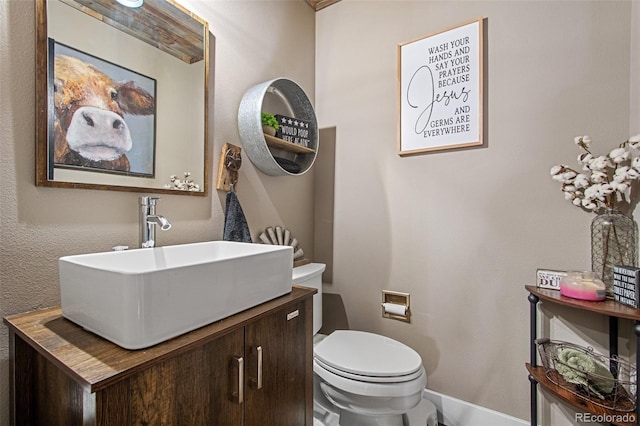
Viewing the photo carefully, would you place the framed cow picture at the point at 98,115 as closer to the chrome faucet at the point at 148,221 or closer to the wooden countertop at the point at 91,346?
the chrome faucet at the point at 148,221

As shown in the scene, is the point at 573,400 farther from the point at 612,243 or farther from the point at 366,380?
the point at 366,380

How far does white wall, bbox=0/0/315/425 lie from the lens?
806 mm

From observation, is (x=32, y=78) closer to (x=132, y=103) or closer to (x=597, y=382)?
(x=132, y=103)

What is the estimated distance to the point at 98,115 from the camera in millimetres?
978

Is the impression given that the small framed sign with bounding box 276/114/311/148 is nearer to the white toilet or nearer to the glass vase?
the white toilet

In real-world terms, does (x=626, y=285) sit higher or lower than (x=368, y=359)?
higher

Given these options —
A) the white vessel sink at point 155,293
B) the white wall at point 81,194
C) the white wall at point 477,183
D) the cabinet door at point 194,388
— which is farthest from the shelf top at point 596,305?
the white wall at point 81,194

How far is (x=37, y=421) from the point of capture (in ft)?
2.39

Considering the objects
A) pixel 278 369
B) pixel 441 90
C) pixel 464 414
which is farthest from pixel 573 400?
pixel 441 90

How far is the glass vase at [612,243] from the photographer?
1.17 meters

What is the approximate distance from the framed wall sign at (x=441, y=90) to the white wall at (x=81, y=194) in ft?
2.59

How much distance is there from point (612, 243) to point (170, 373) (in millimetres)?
1595

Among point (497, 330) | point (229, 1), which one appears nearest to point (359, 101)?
point (229, 1)

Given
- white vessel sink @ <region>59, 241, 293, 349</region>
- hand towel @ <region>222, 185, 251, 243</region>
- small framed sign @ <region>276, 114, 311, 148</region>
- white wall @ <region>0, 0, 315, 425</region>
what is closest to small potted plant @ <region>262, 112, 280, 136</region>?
small framed sign @ <region>276, 114, 311, 148</region>
